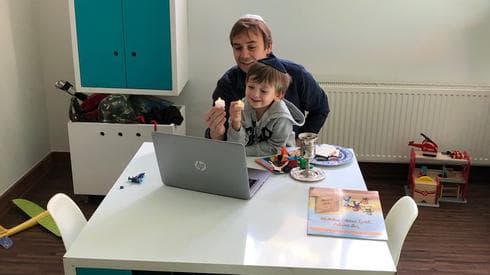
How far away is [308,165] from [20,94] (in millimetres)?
2220

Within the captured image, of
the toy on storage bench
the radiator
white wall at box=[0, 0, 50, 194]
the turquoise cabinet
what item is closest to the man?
the turquoise cabinet

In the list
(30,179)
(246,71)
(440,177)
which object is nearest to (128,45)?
(246,71)

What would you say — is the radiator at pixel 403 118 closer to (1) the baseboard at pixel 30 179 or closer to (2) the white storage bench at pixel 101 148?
(2) the white storage bench at pixel 101 148


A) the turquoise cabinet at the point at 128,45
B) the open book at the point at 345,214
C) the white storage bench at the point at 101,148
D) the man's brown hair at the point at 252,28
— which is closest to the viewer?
the open book at the point at 345,214

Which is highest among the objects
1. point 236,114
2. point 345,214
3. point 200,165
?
point 236,114

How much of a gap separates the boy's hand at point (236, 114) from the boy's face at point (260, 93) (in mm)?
76

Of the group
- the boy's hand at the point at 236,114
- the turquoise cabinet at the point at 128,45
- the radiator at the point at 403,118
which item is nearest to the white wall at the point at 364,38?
the radiator at the point at 403,118

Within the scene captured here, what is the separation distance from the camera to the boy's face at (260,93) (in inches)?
82.7

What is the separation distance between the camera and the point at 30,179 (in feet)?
11.6

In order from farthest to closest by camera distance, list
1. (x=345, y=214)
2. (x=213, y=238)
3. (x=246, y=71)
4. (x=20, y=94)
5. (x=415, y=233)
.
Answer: (x=20, y=94)
(x=415, y=233)
(x=246, y=71)
(x=345, y=214)
(x=213, y=238)

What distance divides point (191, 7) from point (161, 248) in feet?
7.35

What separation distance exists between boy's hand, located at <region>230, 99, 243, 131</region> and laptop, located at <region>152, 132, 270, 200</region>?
0.94 ft

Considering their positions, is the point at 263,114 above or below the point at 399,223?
above

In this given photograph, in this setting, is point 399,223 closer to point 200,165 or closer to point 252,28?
point 200,165
